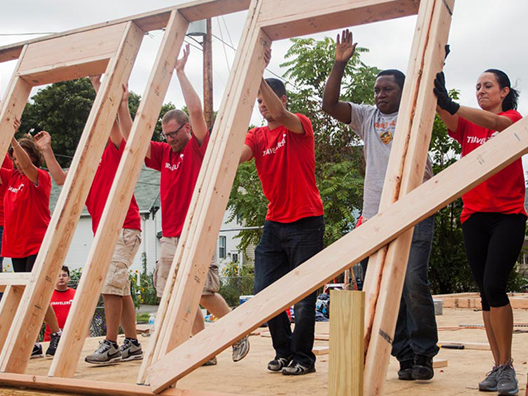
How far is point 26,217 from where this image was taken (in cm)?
503

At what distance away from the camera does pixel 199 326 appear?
473 centimetres

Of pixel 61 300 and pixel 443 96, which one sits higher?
pixel 443 96

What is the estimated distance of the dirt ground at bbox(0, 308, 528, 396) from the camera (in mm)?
3377

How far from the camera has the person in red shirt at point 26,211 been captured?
16.4ft

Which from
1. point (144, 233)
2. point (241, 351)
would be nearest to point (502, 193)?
point (241, 351)

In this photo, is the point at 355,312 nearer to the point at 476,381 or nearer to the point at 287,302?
the point at 287,302

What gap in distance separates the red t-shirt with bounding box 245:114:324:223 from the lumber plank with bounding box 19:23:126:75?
118 centimetres

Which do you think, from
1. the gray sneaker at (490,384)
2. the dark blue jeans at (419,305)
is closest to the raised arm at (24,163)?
the dark blue jeans at (419,305)

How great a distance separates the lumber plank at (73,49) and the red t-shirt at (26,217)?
2.83 feet

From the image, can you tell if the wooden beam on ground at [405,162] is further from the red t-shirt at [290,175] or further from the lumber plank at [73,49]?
the lumber plank at [73,49]

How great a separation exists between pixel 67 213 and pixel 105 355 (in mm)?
1228

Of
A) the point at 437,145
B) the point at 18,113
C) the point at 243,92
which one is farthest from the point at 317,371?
the point at 437,145

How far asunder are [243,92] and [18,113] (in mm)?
1946

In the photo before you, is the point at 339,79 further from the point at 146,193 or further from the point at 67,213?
the point at 146,193
